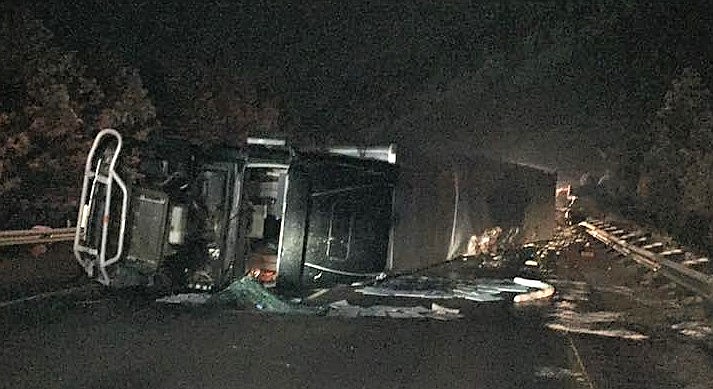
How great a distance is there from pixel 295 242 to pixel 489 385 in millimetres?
6426

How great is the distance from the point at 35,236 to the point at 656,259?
14174mm

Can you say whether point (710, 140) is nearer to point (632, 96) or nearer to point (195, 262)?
point (632, 96)

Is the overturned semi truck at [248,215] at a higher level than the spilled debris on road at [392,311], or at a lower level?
higher

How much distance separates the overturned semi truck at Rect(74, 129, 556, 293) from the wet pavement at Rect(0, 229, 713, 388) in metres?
0.69

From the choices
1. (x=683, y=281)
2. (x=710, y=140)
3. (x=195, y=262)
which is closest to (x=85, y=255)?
(x=195, y=262)

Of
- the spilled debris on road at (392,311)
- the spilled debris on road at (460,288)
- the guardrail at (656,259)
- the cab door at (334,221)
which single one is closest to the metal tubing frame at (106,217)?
the cab door at (334,221)

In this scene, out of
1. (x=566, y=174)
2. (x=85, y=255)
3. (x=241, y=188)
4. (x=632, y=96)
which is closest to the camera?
(x=85, y=255)

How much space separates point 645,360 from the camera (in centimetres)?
1038

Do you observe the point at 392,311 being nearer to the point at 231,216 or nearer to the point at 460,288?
the point at 231,216

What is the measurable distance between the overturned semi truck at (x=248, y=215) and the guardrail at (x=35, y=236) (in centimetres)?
567

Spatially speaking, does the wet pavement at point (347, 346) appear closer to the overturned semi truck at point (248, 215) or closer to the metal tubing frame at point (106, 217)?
the metal tubing frame at point (106, 217)

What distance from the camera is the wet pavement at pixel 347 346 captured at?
8.73 meters

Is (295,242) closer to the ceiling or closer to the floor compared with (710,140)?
closer to the floor

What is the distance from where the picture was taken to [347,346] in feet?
34.3
